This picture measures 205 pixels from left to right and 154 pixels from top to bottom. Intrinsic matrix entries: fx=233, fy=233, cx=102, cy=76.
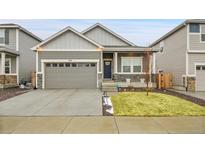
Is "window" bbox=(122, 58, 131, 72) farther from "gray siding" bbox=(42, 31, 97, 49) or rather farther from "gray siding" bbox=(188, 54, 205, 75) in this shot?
"gray siding" bbox=(188, 54, 205, 75)

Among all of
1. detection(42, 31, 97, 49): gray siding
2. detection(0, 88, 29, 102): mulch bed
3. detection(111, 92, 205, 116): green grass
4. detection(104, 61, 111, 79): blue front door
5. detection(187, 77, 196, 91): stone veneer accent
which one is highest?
detection(42, 31, 97, 49): gray siding

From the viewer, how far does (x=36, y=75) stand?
71.7 feet

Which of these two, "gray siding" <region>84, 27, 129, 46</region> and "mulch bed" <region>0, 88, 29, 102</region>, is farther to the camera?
"gray siding" <region>84, 27, 129, 46</region>

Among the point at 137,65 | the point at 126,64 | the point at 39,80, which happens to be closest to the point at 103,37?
the point at 126,64

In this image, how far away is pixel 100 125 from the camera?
28.8ft

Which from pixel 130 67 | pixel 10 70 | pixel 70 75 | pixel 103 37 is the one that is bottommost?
pixel 70 75

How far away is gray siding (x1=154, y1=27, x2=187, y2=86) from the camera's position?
21828 millimetres

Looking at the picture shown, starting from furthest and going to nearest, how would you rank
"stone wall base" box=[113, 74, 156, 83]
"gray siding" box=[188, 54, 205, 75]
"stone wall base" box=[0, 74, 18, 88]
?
"stone wall base" box=[0, 74, 18, 88], "stone wall base" box=[113, 74, 156, 83], "gray siding" box=[188, 54, 205, 75]

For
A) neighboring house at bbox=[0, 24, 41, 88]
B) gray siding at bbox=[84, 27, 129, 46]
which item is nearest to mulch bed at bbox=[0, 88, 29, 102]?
neighboring house at bbox=[0, 24, 41, 88]

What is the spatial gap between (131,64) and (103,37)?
20.1 ft

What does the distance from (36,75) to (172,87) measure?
13.3m

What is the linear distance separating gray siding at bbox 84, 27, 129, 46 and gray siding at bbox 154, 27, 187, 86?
5.29 metres

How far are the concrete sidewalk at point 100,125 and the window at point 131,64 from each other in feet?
43.3

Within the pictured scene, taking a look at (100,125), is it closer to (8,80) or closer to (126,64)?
(126,64)
